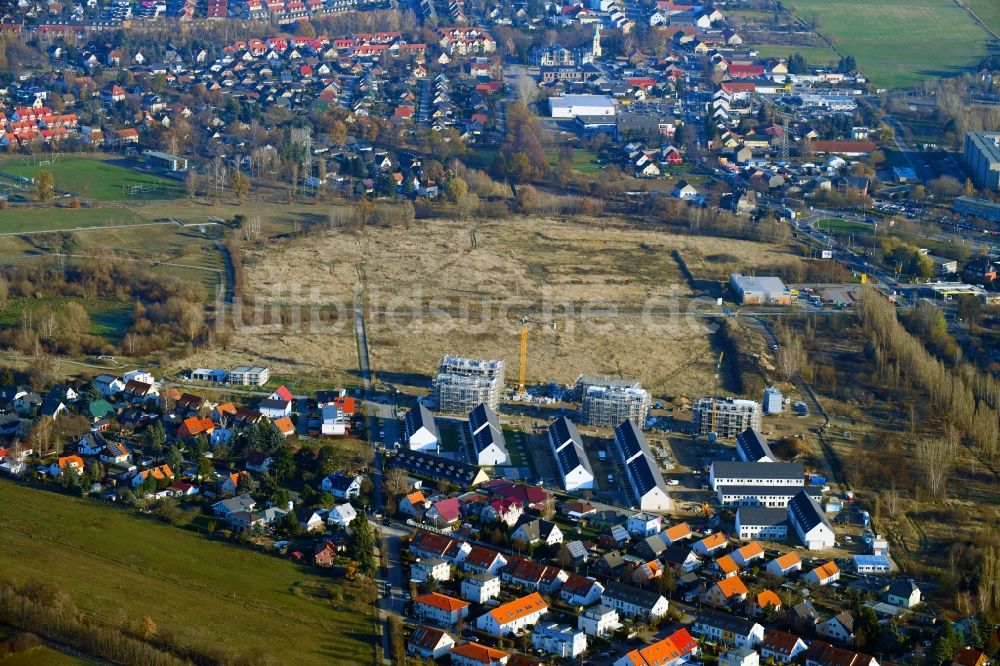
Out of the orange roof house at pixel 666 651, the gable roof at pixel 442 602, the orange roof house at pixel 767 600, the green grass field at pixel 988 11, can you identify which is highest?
the green grass field at pixel 988 11

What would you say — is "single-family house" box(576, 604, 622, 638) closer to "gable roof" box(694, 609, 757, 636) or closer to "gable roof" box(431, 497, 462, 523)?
"gable roof" box(694, 609, 757, 636)

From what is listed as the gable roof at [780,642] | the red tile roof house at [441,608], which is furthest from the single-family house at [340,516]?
the gable roof at [780,642]

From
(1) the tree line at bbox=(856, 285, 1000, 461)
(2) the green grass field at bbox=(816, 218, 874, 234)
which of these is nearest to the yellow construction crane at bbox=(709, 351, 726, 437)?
(1) the tree line at bbox=(856, 285, 1000, 461)

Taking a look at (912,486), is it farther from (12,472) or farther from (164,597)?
(12,472)

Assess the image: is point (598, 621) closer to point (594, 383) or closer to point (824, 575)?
point (824, 575)

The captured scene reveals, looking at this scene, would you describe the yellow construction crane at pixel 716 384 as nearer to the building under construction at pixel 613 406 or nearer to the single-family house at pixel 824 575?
the building under construction at pixel 613 406

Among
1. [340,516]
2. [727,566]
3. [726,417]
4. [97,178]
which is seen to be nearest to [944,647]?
[727,566]
